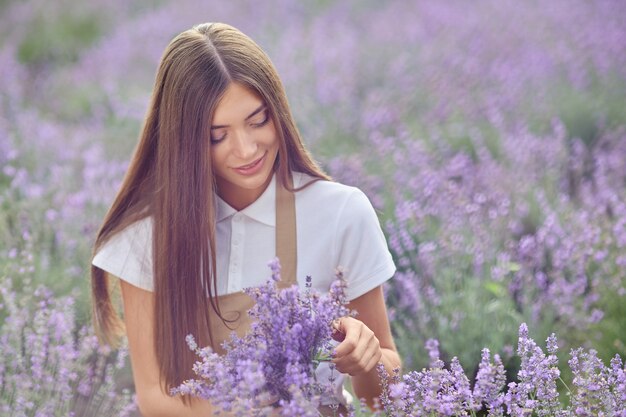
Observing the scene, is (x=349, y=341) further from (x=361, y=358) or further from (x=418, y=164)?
(x=418, y=164)

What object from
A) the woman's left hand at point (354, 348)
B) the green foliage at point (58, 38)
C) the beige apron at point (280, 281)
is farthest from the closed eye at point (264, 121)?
the green foliage at point (58, 38)

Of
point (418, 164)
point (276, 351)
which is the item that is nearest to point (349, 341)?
point (276, 351)

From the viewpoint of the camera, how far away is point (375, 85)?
6.01 meters

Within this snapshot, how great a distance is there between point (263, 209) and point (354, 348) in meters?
0.63

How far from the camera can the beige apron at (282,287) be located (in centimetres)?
221

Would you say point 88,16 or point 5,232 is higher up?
point 88,16

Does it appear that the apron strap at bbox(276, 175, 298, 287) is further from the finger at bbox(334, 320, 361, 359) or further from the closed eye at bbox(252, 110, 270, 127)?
the finger at bbox(334, 320, 361, 359)

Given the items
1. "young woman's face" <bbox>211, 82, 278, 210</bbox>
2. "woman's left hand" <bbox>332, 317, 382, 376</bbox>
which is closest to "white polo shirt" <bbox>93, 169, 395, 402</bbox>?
"young woman's face" <bbox>211, 82, 278, 210</bbox>

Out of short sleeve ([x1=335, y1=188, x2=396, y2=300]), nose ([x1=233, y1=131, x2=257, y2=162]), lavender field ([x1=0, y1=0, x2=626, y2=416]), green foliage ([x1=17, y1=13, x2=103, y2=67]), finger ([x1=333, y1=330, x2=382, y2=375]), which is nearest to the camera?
finger ([x1=333, y1=330, x2=382, y2=375])

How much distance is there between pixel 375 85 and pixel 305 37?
1.44 meters

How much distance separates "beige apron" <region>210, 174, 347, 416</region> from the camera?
221 centimetres

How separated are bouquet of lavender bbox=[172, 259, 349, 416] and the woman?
1.82 feet

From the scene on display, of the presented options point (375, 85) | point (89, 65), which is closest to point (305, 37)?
point (375, 85)

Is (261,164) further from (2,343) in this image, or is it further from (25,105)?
(25,105)
